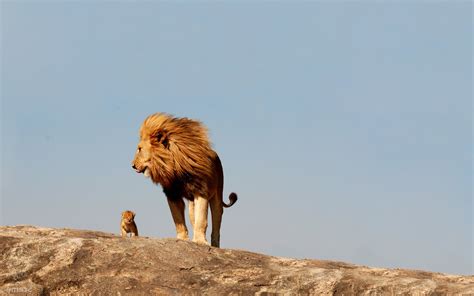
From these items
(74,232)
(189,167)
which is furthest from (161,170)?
(74,232)

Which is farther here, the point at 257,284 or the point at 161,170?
the point at 161,170

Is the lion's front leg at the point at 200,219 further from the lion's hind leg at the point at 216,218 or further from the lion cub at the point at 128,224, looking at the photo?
the lion cub at the point at 128,224

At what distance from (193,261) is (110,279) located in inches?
53.4

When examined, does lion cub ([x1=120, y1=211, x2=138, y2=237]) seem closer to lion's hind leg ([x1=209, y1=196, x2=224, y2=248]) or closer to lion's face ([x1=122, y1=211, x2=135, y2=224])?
lion's face ([x1=122, y1=211, x2=135, y2=224])

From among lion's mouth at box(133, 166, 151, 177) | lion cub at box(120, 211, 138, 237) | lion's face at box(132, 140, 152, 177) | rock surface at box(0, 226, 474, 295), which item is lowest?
rock surface at box(0, 226, 474, 295)

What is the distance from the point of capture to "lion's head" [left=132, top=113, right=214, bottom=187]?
1524 cm

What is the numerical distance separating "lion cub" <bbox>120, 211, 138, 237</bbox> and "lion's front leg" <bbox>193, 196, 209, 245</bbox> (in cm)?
239

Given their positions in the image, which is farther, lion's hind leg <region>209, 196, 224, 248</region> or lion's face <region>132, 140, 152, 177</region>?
lion's hind leg <region>209, 196, 224, 248</region>

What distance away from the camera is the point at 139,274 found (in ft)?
41.7

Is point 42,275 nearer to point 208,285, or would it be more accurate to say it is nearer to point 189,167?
point 208,285

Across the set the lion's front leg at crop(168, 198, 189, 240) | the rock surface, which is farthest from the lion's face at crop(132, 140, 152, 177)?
the rock surface

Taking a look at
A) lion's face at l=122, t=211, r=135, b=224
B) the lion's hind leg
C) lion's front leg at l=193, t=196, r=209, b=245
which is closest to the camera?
lion's front leg at l=193, t=196, r=209, b=245

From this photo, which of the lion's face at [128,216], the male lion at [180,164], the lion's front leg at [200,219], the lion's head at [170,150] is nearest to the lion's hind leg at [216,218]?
the male lion at [180,164]

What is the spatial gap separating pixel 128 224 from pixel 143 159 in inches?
90.8
